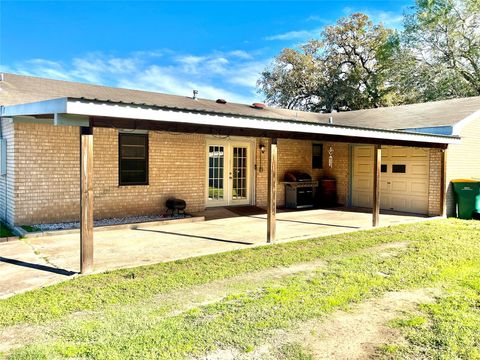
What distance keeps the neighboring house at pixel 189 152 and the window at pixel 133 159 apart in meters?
0.03

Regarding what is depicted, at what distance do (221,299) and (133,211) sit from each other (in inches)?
239

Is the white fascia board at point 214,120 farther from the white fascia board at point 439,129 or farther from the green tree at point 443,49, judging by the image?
the green tree at point 443,49

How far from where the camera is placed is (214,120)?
617 cm

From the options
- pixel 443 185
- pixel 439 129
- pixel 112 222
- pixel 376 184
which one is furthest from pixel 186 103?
pixel 443 185

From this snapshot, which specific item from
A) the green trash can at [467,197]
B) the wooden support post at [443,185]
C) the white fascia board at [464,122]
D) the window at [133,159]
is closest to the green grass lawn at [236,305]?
the window at [133,159]

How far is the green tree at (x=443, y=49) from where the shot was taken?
81.9 feet

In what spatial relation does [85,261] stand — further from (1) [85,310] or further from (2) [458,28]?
(2) [458,28]

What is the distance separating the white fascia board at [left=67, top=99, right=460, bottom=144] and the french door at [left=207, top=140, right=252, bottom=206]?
15.7 ft

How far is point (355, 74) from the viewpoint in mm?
29719

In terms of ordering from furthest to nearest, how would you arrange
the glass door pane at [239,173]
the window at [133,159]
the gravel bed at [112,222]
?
the glass door pane at [239,173] → the window at [133,159] → the gravel bed at [112,222]

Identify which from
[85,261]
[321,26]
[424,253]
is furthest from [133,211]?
[321,26]

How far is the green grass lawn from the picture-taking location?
3.25 m

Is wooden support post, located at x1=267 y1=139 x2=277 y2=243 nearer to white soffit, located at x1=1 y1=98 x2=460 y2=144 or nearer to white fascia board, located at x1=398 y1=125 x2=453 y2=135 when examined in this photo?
white soffit, located at x1=1 y1=98 x2=460 y2=144

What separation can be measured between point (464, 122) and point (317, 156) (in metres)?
4.89
